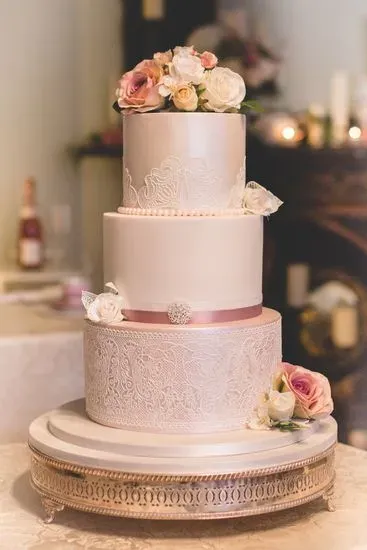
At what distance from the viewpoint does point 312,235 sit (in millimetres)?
3736

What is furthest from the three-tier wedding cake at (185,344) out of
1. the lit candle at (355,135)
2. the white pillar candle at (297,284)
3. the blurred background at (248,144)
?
the white pillar candle at (297,284)

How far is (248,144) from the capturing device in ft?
12.2

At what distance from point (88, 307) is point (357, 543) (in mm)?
601

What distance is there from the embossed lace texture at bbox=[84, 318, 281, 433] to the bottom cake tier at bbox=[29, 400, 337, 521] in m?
0.03

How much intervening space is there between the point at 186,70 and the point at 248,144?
2.07 m

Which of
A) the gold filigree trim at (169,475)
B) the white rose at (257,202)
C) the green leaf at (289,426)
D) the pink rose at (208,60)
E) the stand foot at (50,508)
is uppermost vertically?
the pink rose at (208,60)

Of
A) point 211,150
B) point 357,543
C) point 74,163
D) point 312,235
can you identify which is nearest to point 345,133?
point 312,235

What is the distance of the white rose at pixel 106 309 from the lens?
168 cm

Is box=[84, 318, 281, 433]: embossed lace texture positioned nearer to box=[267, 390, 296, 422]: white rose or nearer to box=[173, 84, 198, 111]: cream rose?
box=[267, 390, 296, 422]: white rose

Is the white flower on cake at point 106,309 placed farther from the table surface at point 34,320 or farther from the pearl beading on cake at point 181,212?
the table surface at point 34,320

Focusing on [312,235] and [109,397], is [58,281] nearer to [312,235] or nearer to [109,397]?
[312,235]

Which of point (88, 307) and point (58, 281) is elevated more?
point (88, 307)

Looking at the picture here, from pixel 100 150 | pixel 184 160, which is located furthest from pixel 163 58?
pixel 100 150

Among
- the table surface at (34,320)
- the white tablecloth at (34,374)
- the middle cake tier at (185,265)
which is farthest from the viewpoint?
the table surface at (34,320)
